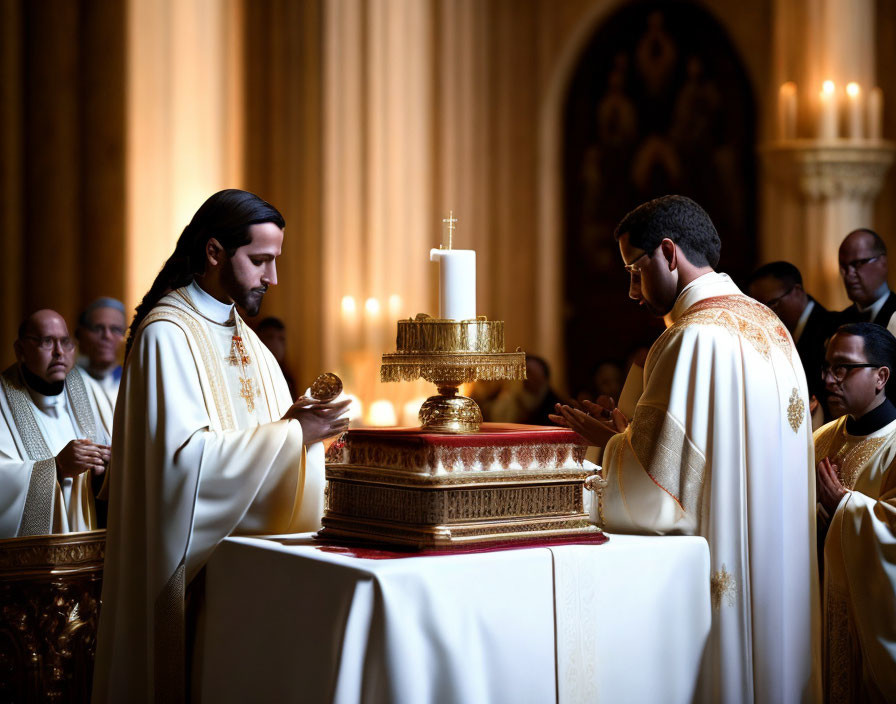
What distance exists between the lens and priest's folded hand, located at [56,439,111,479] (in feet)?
13.4

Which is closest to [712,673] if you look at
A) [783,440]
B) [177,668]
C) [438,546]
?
[783,440]

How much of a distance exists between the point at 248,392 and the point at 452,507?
0.94 meters

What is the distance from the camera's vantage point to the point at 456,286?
9.28 feet

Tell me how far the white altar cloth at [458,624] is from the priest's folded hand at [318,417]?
1.00 ft

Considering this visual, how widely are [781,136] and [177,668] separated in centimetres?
749

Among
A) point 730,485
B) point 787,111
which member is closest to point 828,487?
point 730,485

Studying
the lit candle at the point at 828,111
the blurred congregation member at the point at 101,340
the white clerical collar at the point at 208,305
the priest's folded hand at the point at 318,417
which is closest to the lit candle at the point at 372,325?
the lit candle at the point at 828,111

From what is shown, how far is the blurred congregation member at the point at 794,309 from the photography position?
5387 millimetres

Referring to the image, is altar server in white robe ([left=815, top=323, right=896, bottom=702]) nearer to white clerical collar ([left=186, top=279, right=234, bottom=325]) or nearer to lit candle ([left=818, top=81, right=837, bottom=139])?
white clerical collar ([left=186, top=279, right=234, bottom=325])

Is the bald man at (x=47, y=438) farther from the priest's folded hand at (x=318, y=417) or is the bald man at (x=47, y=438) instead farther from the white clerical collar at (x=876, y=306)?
the white clerical collar at (x=876, y=306)

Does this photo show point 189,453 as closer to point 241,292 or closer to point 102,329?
point 241,292

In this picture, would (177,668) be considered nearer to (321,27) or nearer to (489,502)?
(489,502)

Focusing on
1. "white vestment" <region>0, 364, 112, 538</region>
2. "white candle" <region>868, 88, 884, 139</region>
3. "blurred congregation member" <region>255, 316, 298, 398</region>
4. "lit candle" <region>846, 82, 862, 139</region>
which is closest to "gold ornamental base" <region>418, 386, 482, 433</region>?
"white vestment" <region>0, 364, 112, 538</region>

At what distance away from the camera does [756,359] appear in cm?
319
